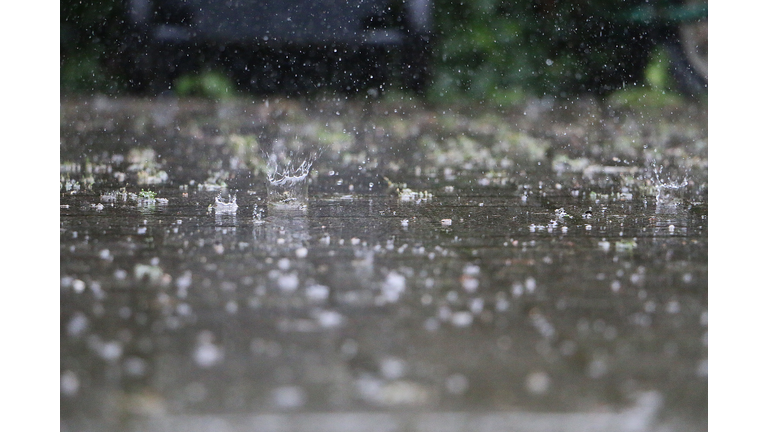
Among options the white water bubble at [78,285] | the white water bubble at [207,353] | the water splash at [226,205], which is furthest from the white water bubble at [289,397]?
the water splash at [226,205]

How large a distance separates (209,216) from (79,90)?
4.51 m

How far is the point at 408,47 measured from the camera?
6656mm

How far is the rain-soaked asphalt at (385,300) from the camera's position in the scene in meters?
1.14

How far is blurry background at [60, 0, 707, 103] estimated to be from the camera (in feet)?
21.1

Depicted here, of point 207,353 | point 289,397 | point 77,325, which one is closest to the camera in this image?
point 289,397

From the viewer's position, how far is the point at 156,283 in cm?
164

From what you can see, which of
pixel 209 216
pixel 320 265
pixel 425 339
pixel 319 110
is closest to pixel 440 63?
pixel 319 110

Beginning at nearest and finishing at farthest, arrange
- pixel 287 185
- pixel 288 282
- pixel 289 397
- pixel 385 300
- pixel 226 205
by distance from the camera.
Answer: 1. pixel 289 397
2. pixel 385 300
3. pixel 288 282
4. pixel 226 205
5. pixel 287 185

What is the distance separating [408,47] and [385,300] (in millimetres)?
5378

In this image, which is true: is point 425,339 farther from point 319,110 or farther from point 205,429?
point 319,110

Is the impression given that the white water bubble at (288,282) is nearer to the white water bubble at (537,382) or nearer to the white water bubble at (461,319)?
the white water bubble at (461,319)

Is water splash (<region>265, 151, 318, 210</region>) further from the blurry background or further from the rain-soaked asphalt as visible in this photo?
the blurry background

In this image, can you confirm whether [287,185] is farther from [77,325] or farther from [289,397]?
[289,397]

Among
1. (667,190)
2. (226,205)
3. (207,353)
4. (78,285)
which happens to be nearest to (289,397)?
(207,353)
